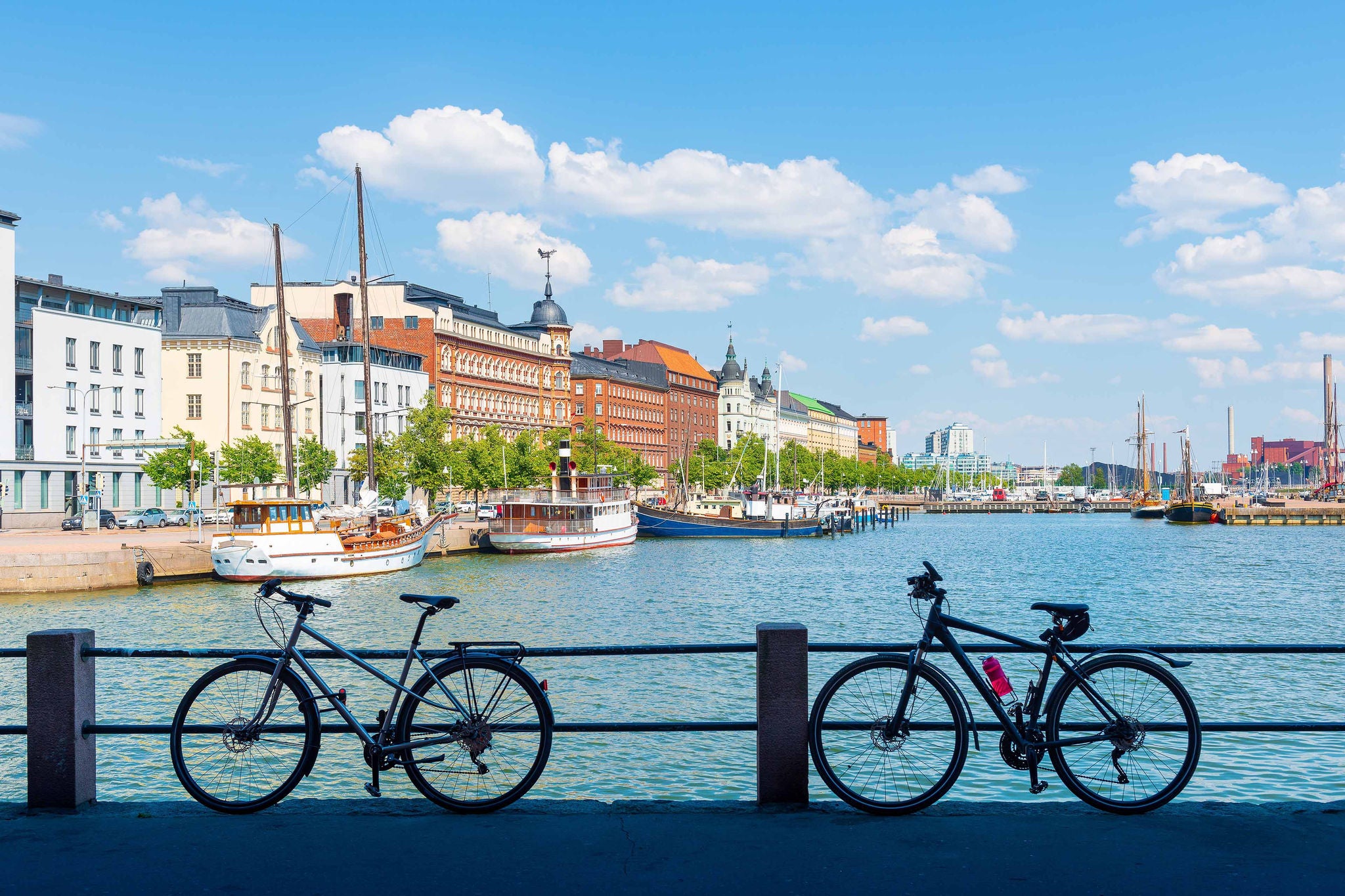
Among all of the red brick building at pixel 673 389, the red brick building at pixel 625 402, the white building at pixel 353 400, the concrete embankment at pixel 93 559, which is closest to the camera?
the concrete embankment at pixel 93 559

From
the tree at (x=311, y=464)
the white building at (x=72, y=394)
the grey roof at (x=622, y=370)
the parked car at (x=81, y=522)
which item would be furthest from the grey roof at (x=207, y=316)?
the grey roof at (x=622, y=370)

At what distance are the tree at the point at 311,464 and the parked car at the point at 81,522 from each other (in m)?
14.1

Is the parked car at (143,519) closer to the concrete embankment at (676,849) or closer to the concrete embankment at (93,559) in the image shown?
the concrete embankment at (93,559)

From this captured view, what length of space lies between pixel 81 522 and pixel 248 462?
36.8 ft

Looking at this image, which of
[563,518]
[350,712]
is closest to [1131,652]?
[350,712]

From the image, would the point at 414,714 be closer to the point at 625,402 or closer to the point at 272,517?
the point at 272,517

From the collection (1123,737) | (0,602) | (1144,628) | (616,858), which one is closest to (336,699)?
(616,858)

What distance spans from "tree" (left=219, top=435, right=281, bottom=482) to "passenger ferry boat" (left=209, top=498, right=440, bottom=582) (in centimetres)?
2302

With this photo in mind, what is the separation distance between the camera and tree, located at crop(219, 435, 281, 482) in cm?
7750

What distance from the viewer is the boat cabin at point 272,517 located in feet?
167

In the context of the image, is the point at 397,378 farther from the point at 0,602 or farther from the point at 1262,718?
the point at 1262,718

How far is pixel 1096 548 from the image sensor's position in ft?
299

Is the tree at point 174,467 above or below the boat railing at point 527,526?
above

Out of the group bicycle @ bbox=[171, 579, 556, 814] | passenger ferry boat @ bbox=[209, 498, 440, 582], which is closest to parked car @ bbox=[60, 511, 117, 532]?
passenger ferry boat @ bbox=[209, 498, 440, 582]
